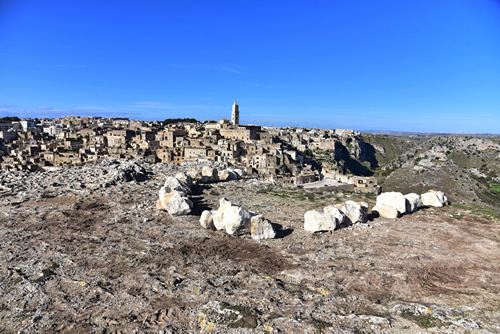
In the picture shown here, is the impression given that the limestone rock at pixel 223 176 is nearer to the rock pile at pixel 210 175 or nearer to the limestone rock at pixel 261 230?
the rock pile at pixel 210 175

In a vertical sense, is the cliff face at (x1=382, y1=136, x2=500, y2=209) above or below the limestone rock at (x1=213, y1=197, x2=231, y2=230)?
below

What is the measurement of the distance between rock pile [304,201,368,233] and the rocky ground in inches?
14.2

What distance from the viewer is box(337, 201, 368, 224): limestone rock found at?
455 inches

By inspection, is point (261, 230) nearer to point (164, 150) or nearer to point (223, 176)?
point (223, 176)

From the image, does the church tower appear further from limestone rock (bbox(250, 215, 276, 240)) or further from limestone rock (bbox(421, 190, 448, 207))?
limestone rock (bbox(250, 215, 276, 240))

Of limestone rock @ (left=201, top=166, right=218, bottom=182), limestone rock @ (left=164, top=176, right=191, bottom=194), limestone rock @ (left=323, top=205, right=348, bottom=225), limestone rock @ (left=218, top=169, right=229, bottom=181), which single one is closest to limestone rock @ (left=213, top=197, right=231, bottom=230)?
limestone rock @ (left=323, top=205, right=348, bottom=225)

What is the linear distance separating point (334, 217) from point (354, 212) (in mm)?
1136

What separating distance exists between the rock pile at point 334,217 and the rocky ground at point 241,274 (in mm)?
361

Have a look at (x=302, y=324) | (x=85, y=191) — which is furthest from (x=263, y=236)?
(x=85, y=191)

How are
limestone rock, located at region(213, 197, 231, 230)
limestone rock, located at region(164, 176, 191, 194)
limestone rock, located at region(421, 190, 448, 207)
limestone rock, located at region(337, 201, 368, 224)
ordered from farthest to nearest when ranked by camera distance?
limestone rock, located at region(164, 176, 191, 194) < limestone rock, located at region(421, 190, 448, 207) < limestone rock, located at region(337, 201, 368, 224) < limestone rock, located at region(213, 197, 231, 230)

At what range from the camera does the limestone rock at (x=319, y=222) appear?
1082 centimetres

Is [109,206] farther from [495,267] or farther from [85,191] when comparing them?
[495,267]

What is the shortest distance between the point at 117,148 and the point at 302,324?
2513 inches

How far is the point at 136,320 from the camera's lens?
598cm
